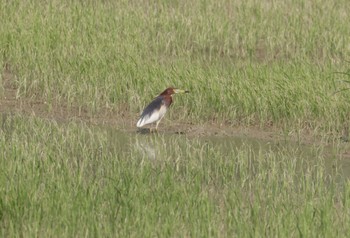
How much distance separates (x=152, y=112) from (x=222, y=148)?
789mm

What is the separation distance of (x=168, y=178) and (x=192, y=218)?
0.67 meters

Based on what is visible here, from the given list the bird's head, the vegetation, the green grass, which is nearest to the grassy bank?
the vegetation

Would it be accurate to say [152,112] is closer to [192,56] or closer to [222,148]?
[222,148]

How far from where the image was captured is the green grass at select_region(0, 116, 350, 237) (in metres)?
5.39

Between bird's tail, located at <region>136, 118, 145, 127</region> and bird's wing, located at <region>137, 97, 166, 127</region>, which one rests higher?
bird's wing, located at <region>137, 97, 166, 127</region>

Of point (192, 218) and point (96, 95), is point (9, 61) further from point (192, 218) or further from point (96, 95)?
point (192, 218)

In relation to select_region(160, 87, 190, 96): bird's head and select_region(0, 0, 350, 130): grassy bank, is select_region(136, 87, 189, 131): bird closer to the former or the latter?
select_region(160, 87, 190, 96): bird's head

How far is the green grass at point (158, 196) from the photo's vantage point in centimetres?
539

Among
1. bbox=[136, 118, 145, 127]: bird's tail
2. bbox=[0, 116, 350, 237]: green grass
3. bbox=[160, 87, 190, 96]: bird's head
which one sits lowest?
bbox=[0, 116, 350, 237]: green grass

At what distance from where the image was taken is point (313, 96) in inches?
365

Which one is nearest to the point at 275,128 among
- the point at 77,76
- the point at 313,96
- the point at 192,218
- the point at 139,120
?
the point at 313,96

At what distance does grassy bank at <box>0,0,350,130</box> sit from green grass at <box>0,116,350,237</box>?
185cm

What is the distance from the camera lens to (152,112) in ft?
29.0

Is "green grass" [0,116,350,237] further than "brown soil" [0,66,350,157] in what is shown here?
No
